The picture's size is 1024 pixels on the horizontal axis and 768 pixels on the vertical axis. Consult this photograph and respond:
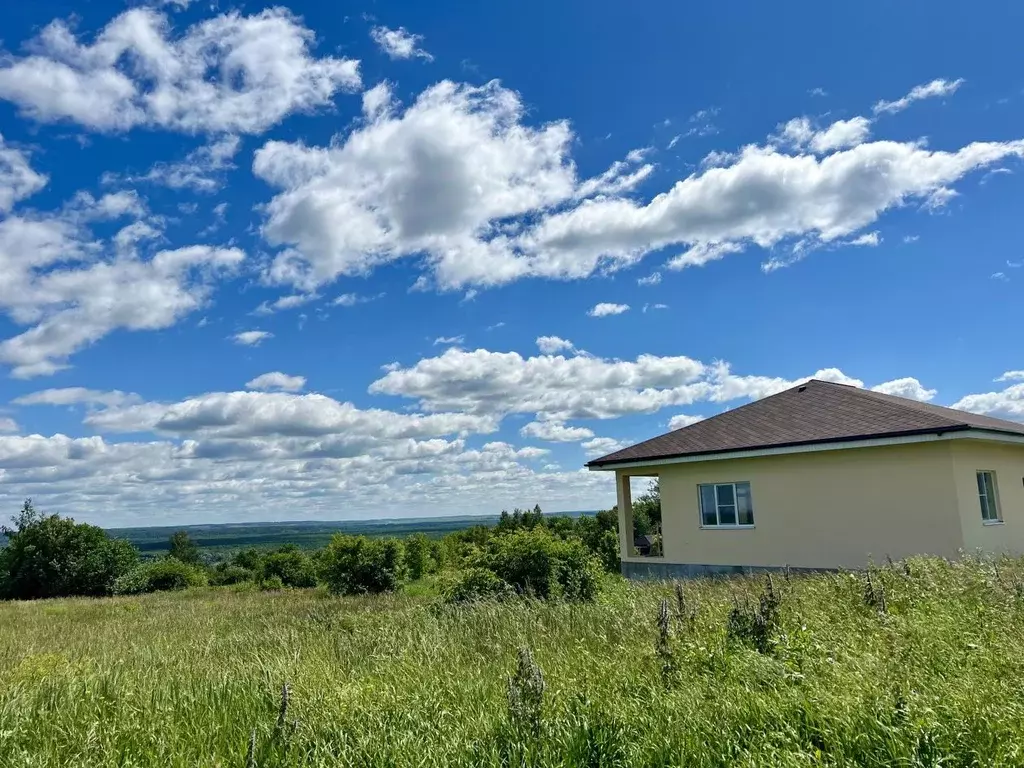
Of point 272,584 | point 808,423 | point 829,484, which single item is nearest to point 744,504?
point 829,484

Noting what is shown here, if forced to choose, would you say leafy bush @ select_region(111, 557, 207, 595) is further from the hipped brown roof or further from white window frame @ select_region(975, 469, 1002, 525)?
white window frame @ select_region(975, 469, 1002, 525)

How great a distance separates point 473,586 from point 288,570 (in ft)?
70.3

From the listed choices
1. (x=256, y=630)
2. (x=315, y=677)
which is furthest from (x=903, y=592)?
(x=256, y=630)

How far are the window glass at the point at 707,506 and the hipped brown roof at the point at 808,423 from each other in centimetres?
104

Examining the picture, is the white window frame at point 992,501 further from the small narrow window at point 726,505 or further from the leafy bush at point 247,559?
the leafy bush at point 247,559

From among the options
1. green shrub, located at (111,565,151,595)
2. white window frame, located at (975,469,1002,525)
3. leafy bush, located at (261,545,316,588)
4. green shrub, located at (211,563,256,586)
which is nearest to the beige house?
white window frame, located at (975,469,1002,525)

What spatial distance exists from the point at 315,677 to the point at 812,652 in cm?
426

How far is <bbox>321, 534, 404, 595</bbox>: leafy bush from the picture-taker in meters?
21.2

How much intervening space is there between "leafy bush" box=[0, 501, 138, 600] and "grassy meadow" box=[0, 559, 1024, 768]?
23331 millimetres

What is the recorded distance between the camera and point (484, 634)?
7992 millimetres

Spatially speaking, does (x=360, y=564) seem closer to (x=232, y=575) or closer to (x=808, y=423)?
(x=808, y=423)

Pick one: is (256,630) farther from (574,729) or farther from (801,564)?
(801,564)

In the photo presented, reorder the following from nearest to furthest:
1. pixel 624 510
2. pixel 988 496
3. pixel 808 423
Result: pixel 988 496 < pixel 808 423 < pixel 624 510

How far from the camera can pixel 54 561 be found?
27938mm
